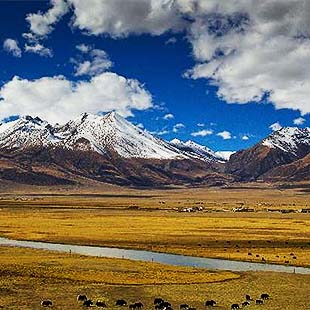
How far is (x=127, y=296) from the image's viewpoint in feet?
148

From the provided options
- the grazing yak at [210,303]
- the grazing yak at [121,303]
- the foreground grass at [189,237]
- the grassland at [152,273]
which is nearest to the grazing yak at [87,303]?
the grassland at [152,273]

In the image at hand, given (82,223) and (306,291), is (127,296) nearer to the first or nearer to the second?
(306,291)

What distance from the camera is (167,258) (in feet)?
243

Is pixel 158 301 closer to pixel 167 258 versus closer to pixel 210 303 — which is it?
pixel 210 303

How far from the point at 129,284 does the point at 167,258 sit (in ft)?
75.5

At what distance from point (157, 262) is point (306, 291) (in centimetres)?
2441

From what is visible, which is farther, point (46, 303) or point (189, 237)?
point (189, 237)

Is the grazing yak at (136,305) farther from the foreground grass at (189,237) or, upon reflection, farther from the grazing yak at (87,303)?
the foreground grass at (189,237)

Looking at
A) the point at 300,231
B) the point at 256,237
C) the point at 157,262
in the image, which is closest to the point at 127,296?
the point at 157,262

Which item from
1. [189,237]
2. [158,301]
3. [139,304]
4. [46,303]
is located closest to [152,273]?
[158,301]

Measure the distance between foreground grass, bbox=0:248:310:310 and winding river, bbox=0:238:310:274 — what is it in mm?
5185

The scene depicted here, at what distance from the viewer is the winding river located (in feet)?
213

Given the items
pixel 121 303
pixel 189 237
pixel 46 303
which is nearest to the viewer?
pixel 46 303

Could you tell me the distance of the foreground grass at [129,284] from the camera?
4306 cm
